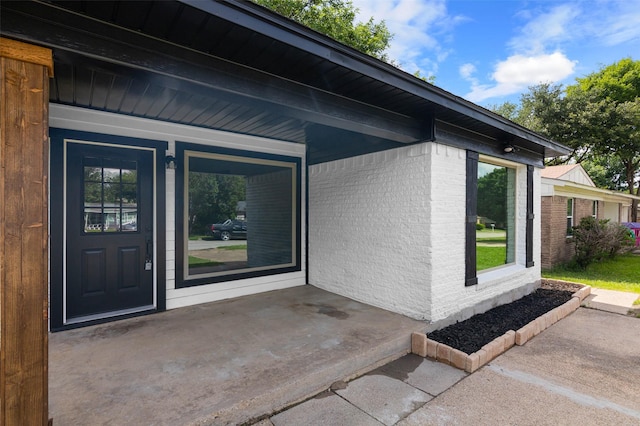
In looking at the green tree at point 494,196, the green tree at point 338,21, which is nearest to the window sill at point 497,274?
the green tree at point 494,196

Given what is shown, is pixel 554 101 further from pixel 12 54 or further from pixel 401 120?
pixel 12 54

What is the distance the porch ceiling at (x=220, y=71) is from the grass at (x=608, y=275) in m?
4.78

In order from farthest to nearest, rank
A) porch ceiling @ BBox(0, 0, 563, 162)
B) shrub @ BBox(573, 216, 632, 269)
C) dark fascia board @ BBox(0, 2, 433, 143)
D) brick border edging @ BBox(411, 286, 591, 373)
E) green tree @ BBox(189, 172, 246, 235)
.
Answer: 1. shrub @ BBox(573, 216, 632, 269)
2. green tree @ BBox(189, 172, 246, 235)
3. brick border edging @ BBox(411, 286, 591, 373)
4. porch ceiling @ BBox(0, 0, 563, 162)
5. dark fascia board @ BBox(0, 2, 433, 143)

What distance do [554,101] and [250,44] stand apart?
16654 mm

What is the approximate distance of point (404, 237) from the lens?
13.2ft

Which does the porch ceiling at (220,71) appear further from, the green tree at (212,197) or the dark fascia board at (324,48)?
the green tree at (212,197)

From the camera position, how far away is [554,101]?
46.2ft

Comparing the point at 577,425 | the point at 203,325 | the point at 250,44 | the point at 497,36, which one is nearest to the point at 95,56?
the point at 250,44

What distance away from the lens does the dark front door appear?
351cm

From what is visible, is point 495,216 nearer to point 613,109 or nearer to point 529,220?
point 529,220

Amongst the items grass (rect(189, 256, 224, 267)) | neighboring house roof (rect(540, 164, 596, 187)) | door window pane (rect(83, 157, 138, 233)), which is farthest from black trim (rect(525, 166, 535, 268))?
door window pane (rect(83, 157, 138, 233))

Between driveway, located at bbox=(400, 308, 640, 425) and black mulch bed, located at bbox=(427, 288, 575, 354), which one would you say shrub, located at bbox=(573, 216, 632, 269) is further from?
driveway, located at bbox=(400, 308, 640, 425)

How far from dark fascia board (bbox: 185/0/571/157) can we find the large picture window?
1.39 meters

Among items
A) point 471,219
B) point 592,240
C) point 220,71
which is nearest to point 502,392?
point 471,219
